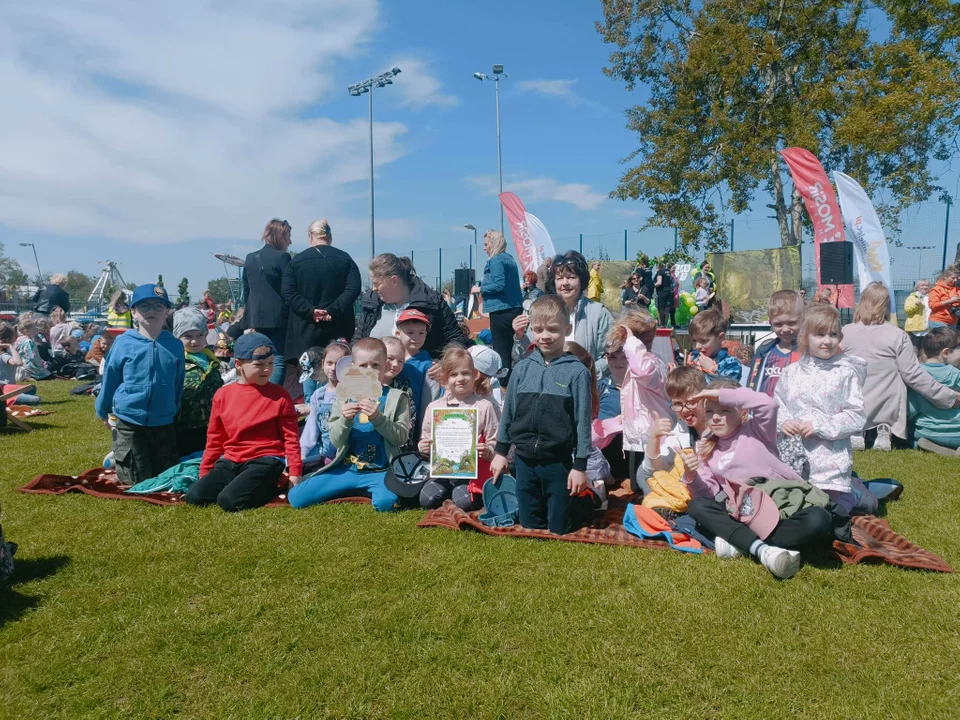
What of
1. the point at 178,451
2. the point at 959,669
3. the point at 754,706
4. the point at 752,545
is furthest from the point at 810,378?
the point at 178,451

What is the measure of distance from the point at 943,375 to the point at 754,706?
568cm

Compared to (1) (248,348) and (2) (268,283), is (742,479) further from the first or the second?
(2) (268,283)

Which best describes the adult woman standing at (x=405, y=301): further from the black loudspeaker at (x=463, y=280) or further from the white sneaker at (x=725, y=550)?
the black loudspeaker at (x=463, y=280)

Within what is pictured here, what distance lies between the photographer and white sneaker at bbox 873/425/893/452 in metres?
6.89

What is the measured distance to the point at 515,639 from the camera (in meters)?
3.07

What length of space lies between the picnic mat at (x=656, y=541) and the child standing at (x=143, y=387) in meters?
2.56

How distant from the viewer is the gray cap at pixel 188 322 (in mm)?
6570

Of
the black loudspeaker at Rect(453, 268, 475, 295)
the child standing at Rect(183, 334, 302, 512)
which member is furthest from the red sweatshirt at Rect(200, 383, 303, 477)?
the black loudspeaker at Rect(453, 268, 475, 295)

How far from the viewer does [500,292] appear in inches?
299

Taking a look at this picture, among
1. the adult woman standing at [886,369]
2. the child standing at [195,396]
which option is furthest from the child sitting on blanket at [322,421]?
the adult woman standing at [886,369]

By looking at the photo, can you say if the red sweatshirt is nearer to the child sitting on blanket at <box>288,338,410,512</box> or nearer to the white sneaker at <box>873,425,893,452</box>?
the child sitting on blanket at <box>288,338,410,512</box>

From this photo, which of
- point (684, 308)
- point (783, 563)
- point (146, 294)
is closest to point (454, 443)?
point (783, 563)

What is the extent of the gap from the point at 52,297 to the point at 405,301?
12305mm

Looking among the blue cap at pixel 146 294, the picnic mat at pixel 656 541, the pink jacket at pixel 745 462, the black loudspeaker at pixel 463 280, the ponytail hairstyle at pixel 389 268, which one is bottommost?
the picnic mat at pixel 656 541
